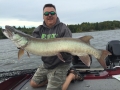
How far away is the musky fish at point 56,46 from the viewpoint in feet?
11.8

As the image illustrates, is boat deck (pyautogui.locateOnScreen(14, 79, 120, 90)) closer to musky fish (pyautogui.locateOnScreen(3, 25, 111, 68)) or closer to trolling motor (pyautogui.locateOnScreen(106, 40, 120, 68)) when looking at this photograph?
musky fish (pyautogui.locateOnScreen(3, 25, 111, 68))

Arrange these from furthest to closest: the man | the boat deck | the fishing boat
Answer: the fishing boat
the boat deck
the man

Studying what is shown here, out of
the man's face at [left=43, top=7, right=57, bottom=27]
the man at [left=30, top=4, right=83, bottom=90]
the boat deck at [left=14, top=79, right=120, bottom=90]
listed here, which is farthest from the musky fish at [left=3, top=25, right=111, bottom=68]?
the boat deck at [left=14, top=79, right=120, bottom=90]

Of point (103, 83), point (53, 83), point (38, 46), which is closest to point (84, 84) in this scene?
point (103, 83)

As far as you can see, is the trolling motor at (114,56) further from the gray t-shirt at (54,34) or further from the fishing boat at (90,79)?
the gray t-shirt at (54,34)

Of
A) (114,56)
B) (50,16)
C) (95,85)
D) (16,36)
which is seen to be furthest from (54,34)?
(114,56)

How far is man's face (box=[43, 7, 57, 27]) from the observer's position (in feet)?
13.8

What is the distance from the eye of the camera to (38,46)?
3.65 metres

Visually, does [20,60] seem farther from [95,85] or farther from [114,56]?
[95,85]

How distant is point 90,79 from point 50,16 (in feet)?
5.79

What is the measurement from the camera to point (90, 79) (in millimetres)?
4895

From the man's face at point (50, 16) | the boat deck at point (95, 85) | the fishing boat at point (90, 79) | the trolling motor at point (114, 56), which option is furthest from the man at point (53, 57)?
the trolling motor at point (114, 56)

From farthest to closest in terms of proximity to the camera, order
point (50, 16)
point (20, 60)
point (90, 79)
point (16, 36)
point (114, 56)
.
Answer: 1. point (20, 60)
2. point (114, 56)
3. point (90, 79)
4. point (50, 16)
5. point (16, 36)

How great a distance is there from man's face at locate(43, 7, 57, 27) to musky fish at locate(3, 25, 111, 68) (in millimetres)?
763
